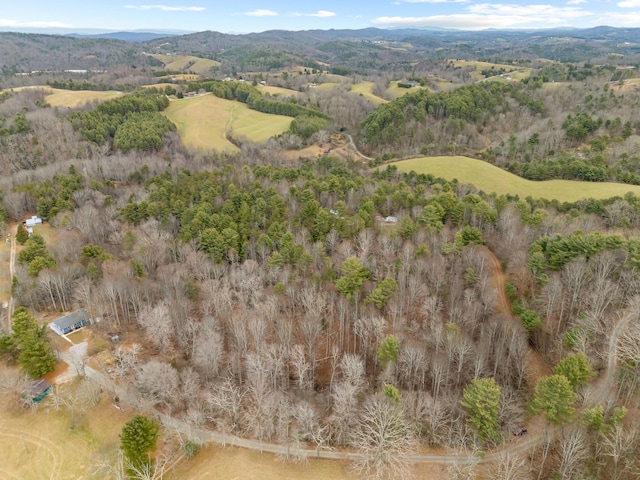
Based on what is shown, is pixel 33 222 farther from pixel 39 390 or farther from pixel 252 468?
pixel 252 468

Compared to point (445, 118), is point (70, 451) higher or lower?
lower

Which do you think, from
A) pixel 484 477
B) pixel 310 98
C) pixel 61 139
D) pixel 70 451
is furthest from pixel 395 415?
pixel 310 98

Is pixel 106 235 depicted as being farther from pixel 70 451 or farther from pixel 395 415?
pixel 395 415

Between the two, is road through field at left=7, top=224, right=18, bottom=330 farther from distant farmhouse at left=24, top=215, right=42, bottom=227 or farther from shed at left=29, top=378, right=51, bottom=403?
shed at left=29, top=378, right=51, bottom=403

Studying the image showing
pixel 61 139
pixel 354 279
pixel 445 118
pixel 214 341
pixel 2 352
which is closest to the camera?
pixel 214 341

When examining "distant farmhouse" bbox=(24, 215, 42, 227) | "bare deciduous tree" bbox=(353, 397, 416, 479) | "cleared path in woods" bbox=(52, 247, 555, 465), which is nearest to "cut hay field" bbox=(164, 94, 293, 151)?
"distant farmhouse" bbox=(24, 215, 42, 227)

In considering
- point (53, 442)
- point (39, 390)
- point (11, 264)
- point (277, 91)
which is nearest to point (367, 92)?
point (277, 91)

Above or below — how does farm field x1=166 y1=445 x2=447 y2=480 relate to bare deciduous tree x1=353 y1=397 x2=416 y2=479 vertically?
below
